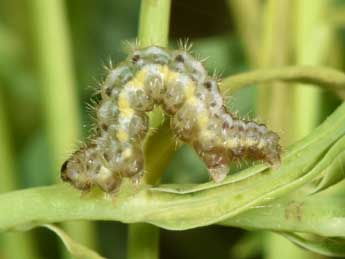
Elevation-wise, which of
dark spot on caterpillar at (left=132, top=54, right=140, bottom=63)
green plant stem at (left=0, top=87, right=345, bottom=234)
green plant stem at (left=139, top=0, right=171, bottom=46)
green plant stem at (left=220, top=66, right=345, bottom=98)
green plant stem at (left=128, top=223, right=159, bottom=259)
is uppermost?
green plant stem at (left=139, top=0, right=171, bottom=46)

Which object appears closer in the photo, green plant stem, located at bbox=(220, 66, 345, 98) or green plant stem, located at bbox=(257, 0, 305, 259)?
green plant stem, located at bbox=(220, 66, 345, 98)

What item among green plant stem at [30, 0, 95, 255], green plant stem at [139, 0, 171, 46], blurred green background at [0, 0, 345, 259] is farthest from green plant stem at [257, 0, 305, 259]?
green plant stem at [139, 0, 171, 46]

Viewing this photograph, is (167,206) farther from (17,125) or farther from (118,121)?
(17,125)

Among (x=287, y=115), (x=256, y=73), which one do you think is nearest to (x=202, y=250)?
(x=287, y=115)

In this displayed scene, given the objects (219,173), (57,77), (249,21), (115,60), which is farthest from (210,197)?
(115,60)

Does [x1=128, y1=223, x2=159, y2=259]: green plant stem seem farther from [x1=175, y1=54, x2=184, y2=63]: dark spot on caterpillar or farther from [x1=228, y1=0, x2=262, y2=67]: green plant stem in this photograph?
[x1=228, y1=0, x2=262, y2=67]: green plant stem

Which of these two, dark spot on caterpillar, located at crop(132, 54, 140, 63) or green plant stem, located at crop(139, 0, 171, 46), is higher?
green plant stem, located at crop(139, 0, 171, 46)
